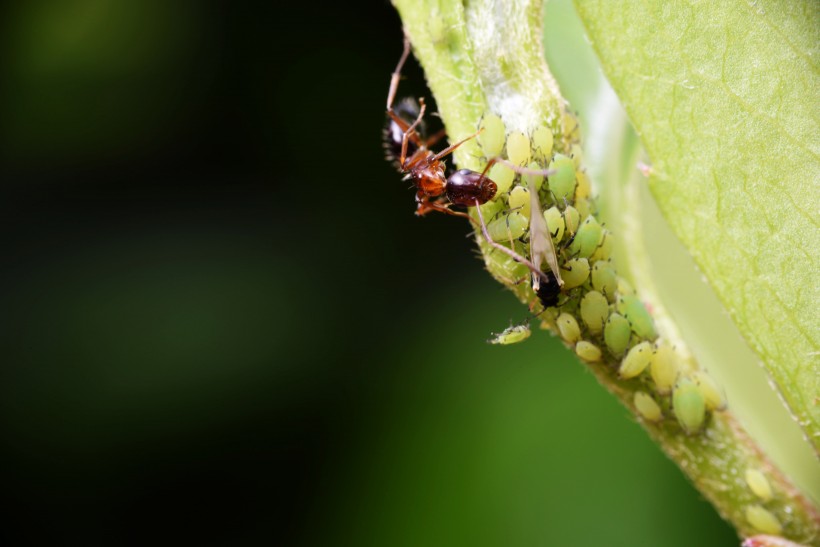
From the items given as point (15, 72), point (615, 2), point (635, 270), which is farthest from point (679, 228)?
point (15, 72)

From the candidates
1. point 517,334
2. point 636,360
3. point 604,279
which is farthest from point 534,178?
point 517,334

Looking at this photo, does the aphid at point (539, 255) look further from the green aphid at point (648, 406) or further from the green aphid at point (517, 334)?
the green aphid at point (517, 334)

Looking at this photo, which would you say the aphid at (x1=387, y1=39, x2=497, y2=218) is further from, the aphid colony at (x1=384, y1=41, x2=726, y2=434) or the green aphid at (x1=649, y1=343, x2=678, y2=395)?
the green aphid at (x1=649, y1=343, x2=678, y2=395)

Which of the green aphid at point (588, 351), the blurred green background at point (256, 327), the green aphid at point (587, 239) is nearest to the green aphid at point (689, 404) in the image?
the green aphid at point (588, 351)

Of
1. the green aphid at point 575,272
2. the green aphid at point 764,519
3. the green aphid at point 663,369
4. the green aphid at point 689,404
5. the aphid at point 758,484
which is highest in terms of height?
the green aphid at point 575,272

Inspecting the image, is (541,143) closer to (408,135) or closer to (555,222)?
(555,222)

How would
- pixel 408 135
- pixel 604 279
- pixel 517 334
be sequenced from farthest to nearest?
pixel 408 135 < pixel 517 334 < pixel 604 279
